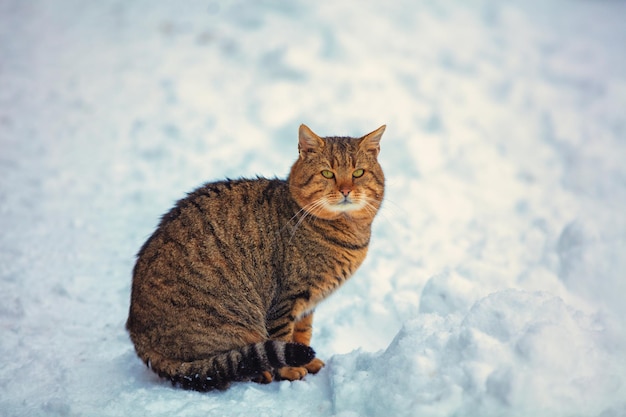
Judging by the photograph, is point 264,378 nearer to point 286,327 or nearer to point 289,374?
point 289,374

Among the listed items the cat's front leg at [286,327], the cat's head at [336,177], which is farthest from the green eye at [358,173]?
the cat's front leg at [286,327]

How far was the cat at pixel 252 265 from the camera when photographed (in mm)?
3248

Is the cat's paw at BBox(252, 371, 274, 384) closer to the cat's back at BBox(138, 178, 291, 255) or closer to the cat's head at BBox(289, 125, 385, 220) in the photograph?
the cat's back at BBox(138, 178, 291, 255)

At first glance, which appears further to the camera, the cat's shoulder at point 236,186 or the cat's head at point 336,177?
the cat's shoulder at point 236,186

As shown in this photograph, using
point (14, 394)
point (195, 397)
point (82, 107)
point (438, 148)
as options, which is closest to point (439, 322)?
point (195, 397)

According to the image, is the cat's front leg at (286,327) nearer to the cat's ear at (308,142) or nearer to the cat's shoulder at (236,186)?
the cat's shoulder at (236,186)

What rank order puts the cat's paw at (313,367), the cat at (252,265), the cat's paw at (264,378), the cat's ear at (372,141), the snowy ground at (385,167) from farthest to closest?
the cat's ear at (372,141), the cat's paw at (313,367), the cat's paw at (264,378), the cat at (252,265), the snowy ground at (385,167)

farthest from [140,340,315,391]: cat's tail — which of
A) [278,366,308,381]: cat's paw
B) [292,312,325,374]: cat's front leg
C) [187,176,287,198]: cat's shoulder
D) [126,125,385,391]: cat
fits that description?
[187,176,287,198]: cat's shoulder

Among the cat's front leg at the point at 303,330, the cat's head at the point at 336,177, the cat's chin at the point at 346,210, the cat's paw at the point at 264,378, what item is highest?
the cat's head at the point at 336,177

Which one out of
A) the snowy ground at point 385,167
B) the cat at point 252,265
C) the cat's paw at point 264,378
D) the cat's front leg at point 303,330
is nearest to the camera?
the snowy ground at point 385,167

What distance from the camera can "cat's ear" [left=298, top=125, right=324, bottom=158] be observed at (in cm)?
354

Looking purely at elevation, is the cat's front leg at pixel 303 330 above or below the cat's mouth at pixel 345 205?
below

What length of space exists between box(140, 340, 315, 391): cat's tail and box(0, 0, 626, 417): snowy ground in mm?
82

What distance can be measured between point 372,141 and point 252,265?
0.94 m
